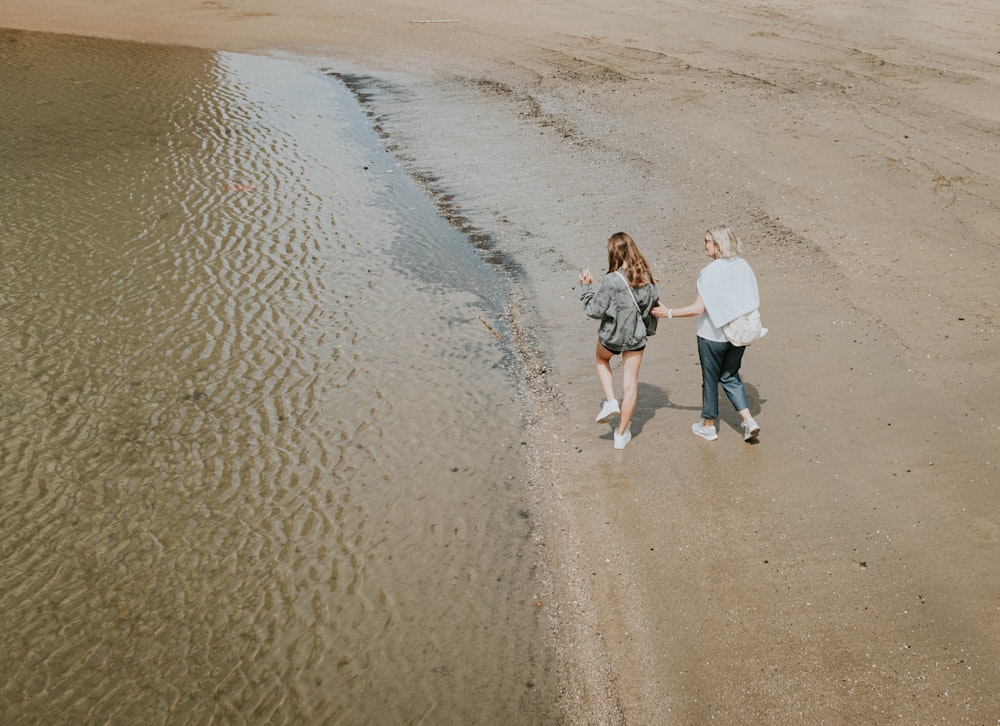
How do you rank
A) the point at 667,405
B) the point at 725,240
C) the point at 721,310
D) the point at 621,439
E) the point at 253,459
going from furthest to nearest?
the point at 667,405
the point at 253,459
the point at 621,439
the point at 721,310
the point at 725,240

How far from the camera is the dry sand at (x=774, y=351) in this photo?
536 cm

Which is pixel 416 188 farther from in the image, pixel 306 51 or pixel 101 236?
pixel 306 51

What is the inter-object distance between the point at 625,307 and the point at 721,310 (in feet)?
2.28

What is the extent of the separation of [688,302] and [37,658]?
264 inches

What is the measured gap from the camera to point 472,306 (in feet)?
32.9

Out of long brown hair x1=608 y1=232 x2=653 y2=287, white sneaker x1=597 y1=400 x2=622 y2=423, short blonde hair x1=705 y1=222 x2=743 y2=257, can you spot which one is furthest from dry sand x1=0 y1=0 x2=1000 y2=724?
short blonde hair x1=705 y1=222 x2=743 y2=257

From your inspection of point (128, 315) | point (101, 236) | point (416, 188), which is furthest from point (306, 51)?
point (128, 315)

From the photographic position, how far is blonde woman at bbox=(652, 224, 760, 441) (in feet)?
22.0

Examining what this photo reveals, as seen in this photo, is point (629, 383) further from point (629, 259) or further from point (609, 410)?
point (629, 259)

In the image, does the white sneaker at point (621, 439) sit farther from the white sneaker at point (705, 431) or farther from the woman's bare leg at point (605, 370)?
the white sneaker at point (705, 431)

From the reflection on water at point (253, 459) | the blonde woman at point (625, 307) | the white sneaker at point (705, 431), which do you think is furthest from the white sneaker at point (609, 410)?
the reflection on water at point (253, 459)

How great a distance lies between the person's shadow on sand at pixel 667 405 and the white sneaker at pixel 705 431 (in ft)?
0.89

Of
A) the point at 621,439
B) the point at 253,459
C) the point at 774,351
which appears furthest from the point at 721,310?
the point at 253,459

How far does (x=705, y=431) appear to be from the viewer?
734cm
